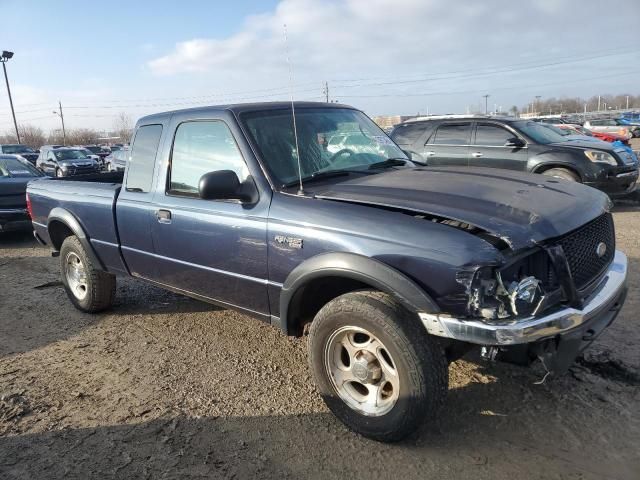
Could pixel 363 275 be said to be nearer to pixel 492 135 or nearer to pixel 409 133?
pixel 492 135

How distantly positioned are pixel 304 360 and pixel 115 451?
1523 mm

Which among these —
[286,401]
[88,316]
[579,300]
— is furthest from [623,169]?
[88,316]

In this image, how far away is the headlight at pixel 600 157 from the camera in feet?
29.0

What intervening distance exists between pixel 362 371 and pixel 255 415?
838mm

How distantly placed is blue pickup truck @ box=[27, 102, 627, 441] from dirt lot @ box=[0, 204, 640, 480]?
31cm

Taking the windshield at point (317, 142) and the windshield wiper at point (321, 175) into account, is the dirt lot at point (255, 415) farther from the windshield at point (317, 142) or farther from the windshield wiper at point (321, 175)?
the windshield at point (317, 142)

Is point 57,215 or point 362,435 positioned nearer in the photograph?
point 362,435

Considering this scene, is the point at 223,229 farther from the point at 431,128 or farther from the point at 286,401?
the point at 431,128

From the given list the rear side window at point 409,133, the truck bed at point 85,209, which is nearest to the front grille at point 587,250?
the truck bed at point 85,209

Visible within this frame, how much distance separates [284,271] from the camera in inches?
123

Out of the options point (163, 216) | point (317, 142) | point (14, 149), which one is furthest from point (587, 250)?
point (14, 149)

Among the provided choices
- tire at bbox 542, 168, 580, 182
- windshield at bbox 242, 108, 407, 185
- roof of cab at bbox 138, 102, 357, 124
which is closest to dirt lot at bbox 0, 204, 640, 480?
windshield at bbox 242, 108, 407, 185

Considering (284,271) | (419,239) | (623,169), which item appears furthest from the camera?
(623,169)

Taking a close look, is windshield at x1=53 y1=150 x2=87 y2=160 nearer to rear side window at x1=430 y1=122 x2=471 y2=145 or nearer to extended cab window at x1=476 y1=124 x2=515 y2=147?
rear side window at x1=430 y1=122 x2=471 y2=145
